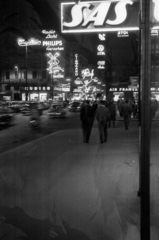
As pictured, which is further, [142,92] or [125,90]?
[125,90]

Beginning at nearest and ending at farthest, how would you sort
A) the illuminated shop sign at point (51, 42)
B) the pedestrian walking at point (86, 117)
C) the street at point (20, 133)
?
the pedestrian walking at point (86, 117) → the street at point (20, 133) → the illuminated shop sign at point (51, 42)

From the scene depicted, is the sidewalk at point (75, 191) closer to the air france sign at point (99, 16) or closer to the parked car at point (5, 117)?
the air france sign at point (99, 16)

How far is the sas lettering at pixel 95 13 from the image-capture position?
5.84 metres

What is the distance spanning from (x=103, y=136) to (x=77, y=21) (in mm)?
7471

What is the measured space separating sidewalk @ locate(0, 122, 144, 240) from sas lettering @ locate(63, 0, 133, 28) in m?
3.32

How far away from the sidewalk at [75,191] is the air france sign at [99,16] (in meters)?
3.25

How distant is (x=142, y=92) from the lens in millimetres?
3160

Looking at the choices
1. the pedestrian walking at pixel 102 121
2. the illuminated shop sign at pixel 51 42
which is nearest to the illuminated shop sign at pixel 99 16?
the pedestrian walking at pixel 102 121

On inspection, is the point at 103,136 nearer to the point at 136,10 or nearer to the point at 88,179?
the point at 88,179

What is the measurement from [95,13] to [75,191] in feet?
11.5

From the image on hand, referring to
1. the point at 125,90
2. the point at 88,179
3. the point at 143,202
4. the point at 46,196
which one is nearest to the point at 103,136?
the point at 88,179

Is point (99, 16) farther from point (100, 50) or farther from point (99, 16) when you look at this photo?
point (100, 50)

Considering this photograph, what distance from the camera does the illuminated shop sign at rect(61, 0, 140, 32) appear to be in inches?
230

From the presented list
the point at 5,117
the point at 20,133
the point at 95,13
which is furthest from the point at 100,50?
the point at 95,13
